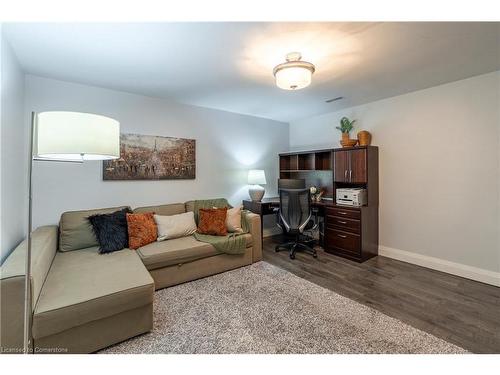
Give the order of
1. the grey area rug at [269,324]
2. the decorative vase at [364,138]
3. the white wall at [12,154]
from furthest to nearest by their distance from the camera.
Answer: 1. the decorative vase at [364,138]
2. the white wall at [12,154]
3. the grey area rug at [269,324]

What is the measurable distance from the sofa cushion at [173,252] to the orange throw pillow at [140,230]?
9 centimetres

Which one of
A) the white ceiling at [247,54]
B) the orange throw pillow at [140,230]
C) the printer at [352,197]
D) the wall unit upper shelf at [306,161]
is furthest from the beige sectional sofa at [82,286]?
the wall unit upper shelf at [306,161]

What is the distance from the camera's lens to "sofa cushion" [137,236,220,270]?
242cm

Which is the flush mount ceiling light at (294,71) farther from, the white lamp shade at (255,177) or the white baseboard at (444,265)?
the white baseboard at (444,265)

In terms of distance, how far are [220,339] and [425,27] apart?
2879 mm

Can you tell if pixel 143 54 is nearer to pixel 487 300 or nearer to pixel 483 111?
pixel 483 111

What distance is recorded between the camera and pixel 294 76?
6.87ft

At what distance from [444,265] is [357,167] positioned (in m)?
1.68

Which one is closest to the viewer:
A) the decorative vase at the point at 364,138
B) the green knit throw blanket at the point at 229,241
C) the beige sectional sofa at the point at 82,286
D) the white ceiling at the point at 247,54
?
the beige sectional sofa at the point at 82,286

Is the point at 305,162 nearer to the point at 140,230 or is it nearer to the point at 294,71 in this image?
the point at 294,71

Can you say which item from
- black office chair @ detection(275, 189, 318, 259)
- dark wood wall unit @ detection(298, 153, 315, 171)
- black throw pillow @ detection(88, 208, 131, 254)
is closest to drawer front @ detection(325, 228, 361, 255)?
black office chair @ detection(275, 189, 318, 259)

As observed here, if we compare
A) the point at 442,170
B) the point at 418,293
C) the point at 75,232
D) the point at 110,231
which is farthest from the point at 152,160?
the point at 442,170

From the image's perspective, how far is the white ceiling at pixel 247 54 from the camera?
5.82 ft

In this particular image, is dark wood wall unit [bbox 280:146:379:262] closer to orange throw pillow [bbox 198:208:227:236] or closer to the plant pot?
the plant pot
